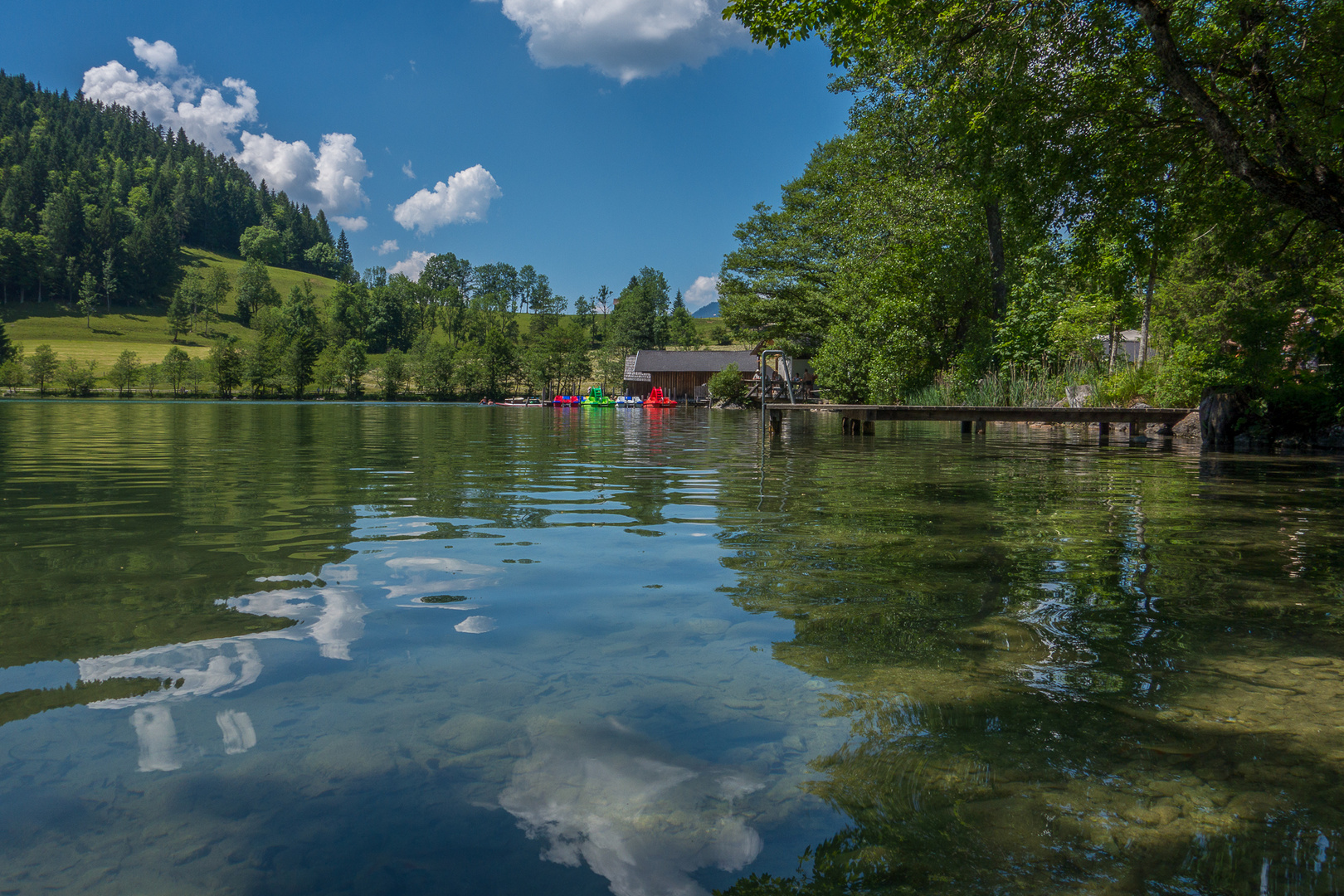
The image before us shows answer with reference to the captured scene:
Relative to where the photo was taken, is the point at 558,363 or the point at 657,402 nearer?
the point at 657,402

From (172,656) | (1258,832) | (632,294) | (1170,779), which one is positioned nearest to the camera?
(1258,832)

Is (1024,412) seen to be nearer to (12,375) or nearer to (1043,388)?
(1043,388)

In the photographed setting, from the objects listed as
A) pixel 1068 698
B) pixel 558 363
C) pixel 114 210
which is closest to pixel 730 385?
pixel 558 363

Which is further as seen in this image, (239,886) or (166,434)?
(166,434)

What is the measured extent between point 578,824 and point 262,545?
14.6 feet

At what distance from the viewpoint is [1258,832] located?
1.84 m

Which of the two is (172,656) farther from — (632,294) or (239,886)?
(632,294)

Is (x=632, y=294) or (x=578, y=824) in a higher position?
(x=632, y=294)

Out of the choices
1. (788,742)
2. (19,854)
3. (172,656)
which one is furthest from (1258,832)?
(172,656)

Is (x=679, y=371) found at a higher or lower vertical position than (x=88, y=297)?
lower

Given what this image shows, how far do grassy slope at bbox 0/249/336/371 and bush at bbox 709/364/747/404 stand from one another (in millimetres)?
71727

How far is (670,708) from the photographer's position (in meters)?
2.63

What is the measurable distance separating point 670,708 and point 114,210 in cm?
16733

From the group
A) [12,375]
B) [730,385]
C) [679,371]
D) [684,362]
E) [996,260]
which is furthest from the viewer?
[684,362]
